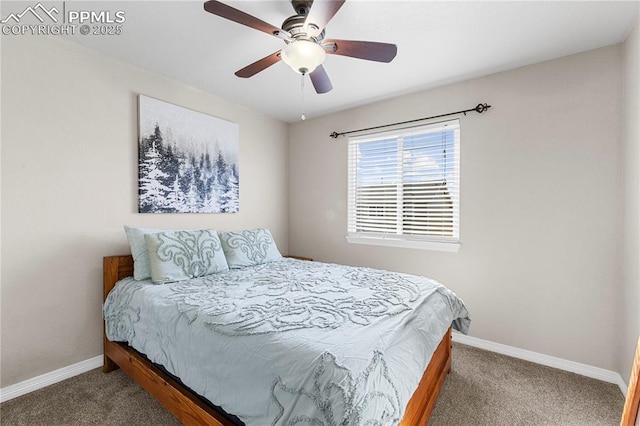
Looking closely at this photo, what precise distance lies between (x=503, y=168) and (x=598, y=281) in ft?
3.65

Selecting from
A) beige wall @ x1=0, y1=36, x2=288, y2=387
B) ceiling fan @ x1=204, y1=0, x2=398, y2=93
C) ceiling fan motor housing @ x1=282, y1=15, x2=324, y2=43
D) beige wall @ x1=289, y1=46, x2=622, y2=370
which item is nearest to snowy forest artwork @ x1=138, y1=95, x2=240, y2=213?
beige wall @ x1=0, y1=36, x2=288, y2=387

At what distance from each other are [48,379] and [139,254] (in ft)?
3.48

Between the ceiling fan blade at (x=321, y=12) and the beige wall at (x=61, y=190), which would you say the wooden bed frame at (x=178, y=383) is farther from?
the ceiling fan blade at (x=321, y=12)

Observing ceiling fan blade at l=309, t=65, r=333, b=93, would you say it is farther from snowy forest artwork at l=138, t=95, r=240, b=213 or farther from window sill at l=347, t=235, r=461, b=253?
window sill at l=347, t=235, r=461, b=253

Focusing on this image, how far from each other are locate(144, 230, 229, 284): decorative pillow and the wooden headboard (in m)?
0.33

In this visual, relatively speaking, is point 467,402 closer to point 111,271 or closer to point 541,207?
point 541,207

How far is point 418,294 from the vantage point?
1854mm

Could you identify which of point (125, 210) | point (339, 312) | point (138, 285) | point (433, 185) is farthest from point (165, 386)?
point (433, 185)

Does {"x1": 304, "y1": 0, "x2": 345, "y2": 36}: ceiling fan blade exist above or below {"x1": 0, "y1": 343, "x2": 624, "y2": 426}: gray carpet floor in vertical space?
above

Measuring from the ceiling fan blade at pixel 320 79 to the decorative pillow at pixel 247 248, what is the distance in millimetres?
1544

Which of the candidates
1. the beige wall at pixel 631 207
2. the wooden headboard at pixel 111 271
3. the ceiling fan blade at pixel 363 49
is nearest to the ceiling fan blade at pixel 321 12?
the ceiling fan blade at pixel 363 49

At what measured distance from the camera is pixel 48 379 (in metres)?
2.05

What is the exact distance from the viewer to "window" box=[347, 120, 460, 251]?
113 inches

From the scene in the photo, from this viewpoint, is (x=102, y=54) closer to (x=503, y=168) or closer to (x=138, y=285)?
(x=138, y=285)
